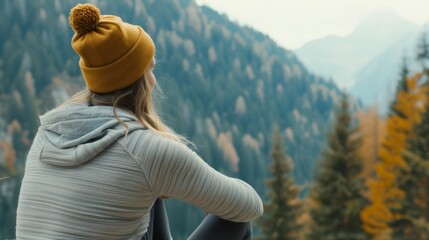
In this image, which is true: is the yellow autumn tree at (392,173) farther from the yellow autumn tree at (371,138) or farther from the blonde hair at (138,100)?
the blonde hair at (138,100)

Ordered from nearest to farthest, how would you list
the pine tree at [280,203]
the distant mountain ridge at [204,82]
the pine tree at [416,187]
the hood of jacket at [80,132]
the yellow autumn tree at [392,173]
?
the hood of jacket at [80,132] → the pine tree at [416,187] → the yellow autumn tree at [392,173] → the pine tree at [280,203] → the distant mountain ridge at [204,82]

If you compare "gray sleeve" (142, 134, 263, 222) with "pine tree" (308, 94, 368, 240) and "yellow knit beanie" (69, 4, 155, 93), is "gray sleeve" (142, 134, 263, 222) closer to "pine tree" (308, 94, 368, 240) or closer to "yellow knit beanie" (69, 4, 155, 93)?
"yellow knit beanie" (69, 4, 155, 93)

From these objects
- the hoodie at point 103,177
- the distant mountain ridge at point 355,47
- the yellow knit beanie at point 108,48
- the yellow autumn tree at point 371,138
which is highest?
the yellow knit beanie at point 108,48

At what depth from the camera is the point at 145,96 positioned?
1.47m

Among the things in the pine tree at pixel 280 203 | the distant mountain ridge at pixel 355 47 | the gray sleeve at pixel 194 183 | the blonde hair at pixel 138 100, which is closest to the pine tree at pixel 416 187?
the pine tree at pixel 280 203

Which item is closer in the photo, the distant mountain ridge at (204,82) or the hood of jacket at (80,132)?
the hood of jacket at (80,132)

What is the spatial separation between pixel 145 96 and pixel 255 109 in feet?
212

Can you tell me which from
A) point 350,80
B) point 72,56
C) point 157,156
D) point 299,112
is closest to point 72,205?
point 157,156

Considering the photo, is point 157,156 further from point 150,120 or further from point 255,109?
point 255,109

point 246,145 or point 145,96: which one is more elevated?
point 145,96

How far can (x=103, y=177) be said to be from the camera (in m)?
1.32

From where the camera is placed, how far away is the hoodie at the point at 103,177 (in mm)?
1307

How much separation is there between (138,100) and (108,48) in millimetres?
161

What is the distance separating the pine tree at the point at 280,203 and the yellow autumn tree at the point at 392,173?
6.18 feet
